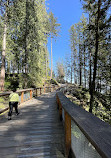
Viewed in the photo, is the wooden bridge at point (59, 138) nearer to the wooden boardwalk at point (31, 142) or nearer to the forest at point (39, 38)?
the wooden boardwalk at point (31, 142)

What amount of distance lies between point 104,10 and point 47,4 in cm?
858

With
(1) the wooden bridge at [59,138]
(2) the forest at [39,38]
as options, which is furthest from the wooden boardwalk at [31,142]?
(2) the forest at [39,38]

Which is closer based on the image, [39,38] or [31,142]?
[31,142]

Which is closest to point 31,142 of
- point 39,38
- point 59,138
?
point 59,138

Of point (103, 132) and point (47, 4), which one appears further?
point (47, 4)

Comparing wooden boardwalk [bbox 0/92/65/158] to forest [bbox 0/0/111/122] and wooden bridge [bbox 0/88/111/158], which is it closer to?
wooden bridge [bbox 0/88/111/158]

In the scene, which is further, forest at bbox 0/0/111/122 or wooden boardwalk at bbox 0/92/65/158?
forest at bbox 0/0/111/122

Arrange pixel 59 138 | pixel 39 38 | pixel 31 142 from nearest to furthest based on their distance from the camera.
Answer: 1. pixel 31 142
2. pixel 59 138
3. pixel 39 38

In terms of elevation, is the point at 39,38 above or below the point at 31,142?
above

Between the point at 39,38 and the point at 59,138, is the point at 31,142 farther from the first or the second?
the point at 39,38

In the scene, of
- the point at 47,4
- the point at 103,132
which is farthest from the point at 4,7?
the point at 103,132

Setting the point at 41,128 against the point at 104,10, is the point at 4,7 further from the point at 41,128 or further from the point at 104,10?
the point at 41,128

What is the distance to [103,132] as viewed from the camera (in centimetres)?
105

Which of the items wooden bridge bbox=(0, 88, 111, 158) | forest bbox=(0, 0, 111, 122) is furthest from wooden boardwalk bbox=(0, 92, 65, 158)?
forest bbox=(0, 0, 111, 122)
